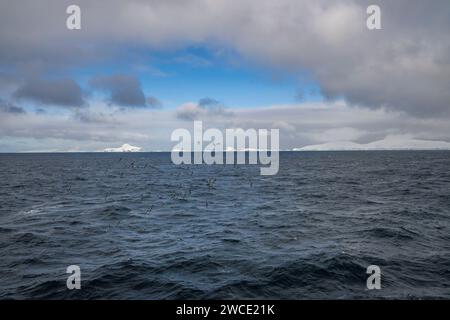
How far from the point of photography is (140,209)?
42875mm

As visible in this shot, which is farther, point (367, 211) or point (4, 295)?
point (367, 211)

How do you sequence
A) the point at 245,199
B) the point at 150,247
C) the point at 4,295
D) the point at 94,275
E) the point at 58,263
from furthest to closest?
the point at 245,199
the point at 150,247
the point at 58,263
the point at 94,275
the point at 4,295

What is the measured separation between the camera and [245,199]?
5066 centimetres

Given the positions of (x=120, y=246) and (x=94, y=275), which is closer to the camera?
(x=94, y=275)

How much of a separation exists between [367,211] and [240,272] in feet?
82.1

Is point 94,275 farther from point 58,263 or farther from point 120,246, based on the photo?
point 120,246
